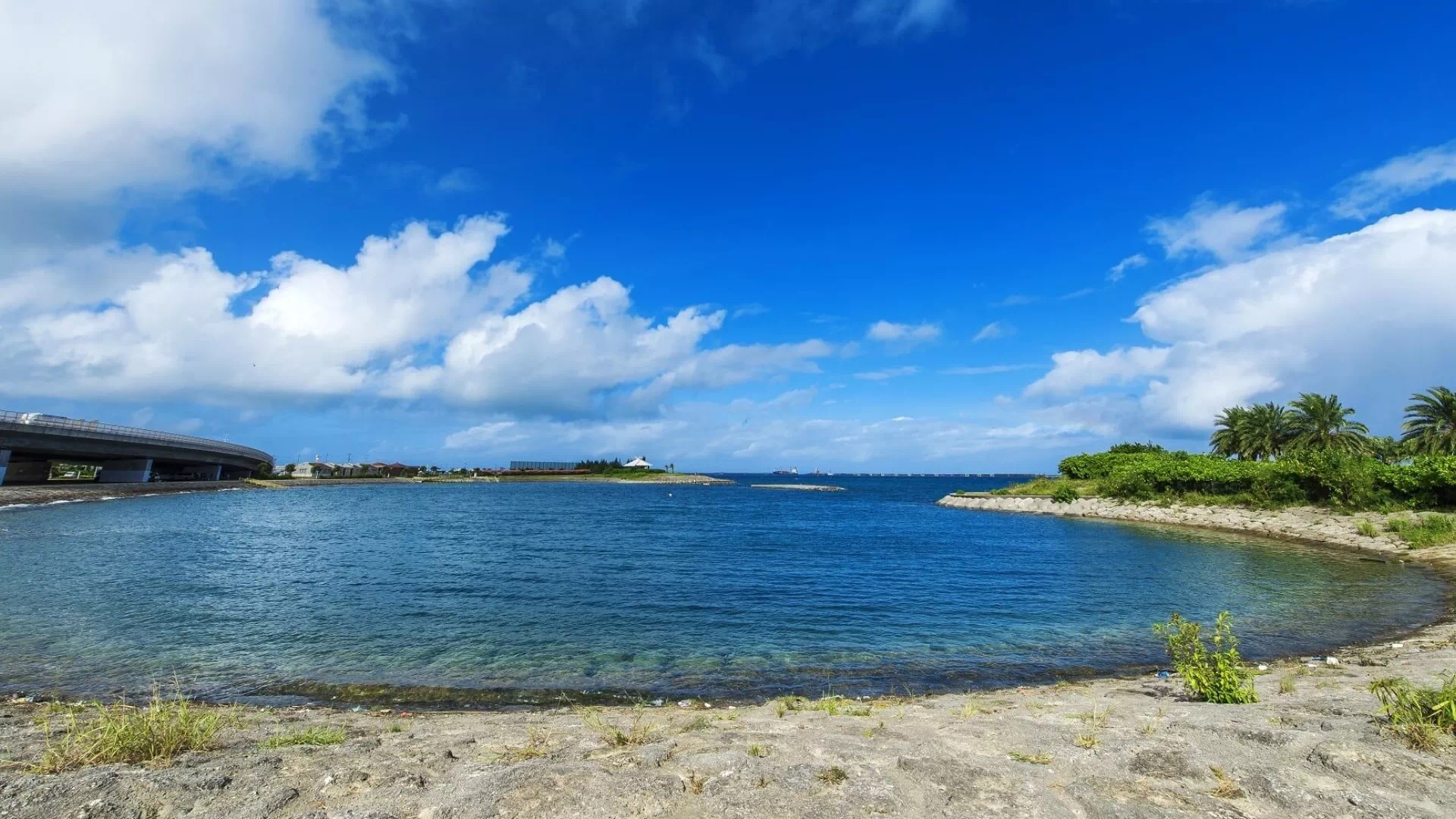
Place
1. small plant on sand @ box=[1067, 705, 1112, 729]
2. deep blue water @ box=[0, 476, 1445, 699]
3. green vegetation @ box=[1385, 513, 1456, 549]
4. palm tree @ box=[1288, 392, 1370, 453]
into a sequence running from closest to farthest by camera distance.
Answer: small plant on sand @ box=[1067, 705, 1112, 729], deep blue water @ box=[0, 476, 1445, 699], green vegetation @ box=[1385, 513, 1456, 549], palm tree @ box=[1288, 392, 1370, 453]

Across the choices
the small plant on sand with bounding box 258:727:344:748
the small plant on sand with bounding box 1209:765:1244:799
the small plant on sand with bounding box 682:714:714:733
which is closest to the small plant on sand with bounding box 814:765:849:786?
the small plant on sand with bounding box 682:714:714:733

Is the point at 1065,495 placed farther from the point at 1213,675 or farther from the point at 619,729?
the point at 619,729

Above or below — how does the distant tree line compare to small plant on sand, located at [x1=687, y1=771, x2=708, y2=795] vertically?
above

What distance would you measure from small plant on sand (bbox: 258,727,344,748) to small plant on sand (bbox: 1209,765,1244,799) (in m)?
12.5

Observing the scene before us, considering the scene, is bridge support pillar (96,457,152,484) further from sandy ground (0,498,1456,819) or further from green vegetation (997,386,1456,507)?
green vegetation (997,386,1456,507)

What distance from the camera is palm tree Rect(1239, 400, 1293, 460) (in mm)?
90875

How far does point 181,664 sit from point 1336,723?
2729cm

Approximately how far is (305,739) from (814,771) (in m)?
8.12

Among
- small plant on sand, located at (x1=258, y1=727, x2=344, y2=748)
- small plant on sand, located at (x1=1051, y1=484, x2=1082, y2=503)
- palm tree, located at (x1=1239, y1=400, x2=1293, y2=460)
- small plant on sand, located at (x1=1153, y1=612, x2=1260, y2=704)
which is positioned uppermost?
palm tree, located at (x1=1239, y1=400, x2=1293, y2=460)

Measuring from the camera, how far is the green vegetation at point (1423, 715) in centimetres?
885

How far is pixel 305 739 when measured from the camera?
34.2ft

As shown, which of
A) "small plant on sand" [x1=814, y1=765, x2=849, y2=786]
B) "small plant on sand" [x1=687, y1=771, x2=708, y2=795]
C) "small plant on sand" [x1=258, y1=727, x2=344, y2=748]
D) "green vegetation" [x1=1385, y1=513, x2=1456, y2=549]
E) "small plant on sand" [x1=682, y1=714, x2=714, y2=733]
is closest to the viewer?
"small plant on sand" [x1=687, y1=771, x2=708, y2=795]

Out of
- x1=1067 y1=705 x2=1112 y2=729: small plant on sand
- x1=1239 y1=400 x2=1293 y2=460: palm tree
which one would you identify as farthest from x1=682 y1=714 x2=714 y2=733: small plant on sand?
x1=1239 y1=400 x2=1293 y2=460: palm tree

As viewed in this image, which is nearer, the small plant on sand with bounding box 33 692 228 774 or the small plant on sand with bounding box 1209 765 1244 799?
the small plant on sand with bounding box 33 692 228 774
